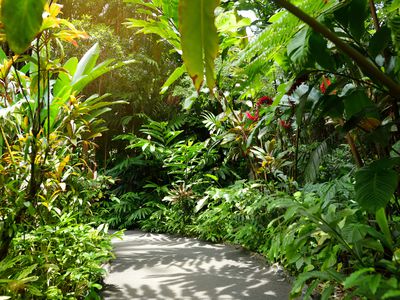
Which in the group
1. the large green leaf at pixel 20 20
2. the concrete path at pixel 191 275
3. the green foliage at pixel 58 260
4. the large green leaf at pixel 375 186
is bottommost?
the concrete path at pixel 191 275

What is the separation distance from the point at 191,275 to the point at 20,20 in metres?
2.62

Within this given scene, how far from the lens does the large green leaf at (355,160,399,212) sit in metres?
1.09

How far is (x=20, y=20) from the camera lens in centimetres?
79

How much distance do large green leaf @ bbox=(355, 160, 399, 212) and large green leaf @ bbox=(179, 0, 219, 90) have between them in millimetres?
667

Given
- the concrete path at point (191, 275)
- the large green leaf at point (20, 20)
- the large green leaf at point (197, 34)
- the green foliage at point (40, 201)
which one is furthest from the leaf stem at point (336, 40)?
the concrete path at point (191, 275)

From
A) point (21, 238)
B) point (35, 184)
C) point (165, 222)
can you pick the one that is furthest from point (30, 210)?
point (165, 222)

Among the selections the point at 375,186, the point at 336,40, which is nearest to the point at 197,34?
the point at 336,40

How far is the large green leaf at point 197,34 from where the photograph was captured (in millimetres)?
818

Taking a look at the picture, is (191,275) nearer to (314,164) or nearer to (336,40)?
(314,164)

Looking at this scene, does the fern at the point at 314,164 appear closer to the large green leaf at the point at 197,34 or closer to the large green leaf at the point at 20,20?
the large green leaf at the point at 197,34

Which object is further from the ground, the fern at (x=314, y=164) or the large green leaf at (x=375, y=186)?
the fern at (x=314, y=164)

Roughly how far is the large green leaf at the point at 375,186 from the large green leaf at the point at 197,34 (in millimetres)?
667

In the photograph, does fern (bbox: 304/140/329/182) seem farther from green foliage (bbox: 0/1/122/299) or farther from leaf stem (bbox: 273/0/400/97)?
green foliage (bbox: 0/1/122/299)

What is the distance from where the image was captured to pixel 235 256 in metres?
3.70
